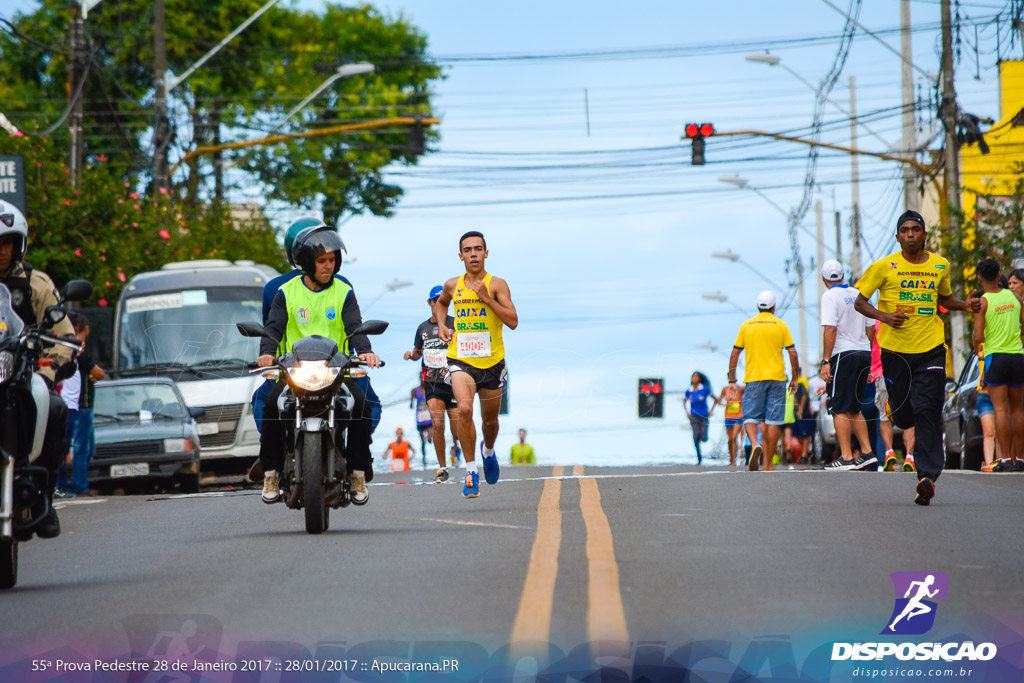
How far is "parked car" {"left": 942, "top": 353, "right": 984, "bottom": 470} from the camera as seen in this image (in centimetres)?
1805

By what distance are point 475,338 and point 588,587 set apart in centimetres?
585

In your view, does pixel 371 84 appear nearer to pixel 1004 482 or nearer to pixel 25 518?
pixel 1004 482

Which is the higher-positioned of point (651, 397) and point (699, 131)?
point (699, 131)

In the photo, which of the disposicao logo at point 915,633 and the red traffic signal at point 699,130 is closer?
the disposicao logo at point 915,633

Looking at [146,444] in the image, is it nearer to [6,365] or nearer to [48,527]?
[48,527]

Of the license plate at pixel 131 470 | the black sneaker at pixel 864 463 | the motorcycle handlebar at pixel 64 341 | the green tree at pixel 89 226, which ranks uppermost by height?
the green tree at pixel 89 226

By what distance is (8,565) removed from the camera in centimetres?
855

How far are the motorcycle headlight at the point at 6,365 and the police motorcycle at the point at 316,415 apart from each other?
6.64 ft

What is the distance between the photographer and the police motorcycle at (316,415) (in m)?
10.1

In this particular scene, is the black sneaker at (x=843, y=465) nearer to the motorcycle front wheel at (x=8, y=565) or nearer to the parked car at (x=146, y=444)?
the parked car at (x=146, y=444)

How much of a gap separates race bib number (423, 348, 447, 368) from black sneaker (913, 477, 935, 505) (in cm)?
620

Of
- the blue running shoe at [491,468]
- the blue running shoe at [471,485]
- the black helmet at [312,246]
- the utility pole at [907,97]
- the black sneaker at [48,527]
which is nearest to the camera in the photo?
the black sneaker at [48,527]

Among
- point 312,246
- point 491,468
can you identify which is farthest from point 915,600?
point 491,468

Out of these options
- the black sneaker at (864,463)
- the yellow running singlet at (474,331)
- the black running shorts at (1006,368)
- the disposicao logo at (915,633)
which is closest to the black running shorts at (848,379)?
the black sneaker at (864,463)
